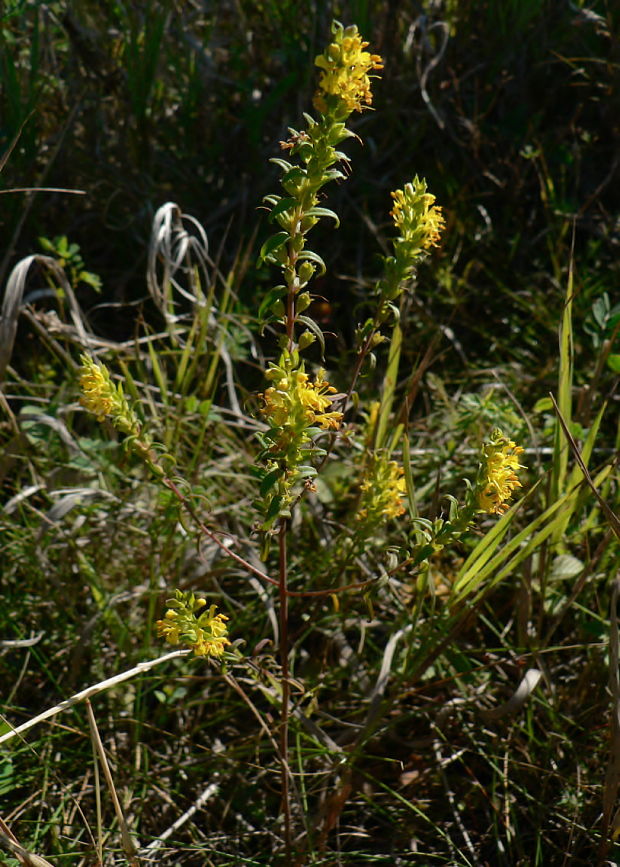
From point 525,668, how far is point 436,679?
18 cm

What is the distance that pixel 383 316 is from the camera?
1.20 meters

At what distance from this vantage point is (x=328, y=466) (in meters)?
1.91

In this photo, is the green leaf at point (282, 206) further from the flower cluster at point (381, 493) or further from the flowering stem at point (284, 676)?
the flower cluster at point (381, 493)

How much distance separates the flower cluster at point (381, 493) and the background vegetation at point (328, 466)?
0.23ft

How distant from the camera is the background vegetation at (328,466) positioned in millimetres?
1419

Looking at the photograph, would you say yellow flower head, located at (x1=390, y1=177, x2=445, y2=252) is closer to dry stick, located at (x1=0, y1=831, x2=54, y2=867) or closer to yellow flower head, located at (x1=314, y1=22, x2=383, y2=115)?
yellow flower head, located at (x1=314, y1=22, x2=383, y2=115)

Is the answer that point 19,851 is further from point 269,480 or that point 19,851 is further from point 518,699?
point 518,699

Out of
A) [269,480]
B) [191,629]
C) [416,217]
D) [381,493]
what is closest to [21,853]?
[191,629]

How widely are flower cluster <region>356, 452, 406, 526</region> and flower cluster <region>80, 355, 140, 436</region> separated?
45cm

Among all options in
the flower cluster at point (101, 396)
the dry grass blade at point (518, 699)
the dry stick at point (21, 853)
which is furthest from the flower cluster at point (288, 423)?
the dry grass blade at point (518, 699)

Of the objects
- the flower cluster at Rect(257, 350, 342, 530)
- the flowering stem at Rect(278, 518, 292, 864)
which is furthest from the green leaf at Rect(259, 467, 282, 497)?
the flowering stem at Rect(278, 518, 292, 864)

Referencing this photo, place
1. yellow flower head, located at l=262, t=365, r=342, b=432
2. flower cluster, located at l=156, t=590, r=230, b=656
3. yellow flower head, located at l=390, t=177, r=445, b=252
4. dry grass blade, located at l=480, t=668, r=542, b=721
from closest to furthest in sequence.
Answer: yellow flower head, located at l=262, t=365, r=342, b=432, flower cluster, located at l=156, t=590, r=230, b=656, yellow flower head, located at l=390, t=177, r=445, b=252, dry grass blade, located at l=480, t=668, r=542, b=721

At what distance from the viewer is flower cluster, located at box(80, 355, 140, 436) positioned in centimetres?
107

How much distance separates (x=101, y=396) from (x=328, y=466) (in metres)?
0.89
